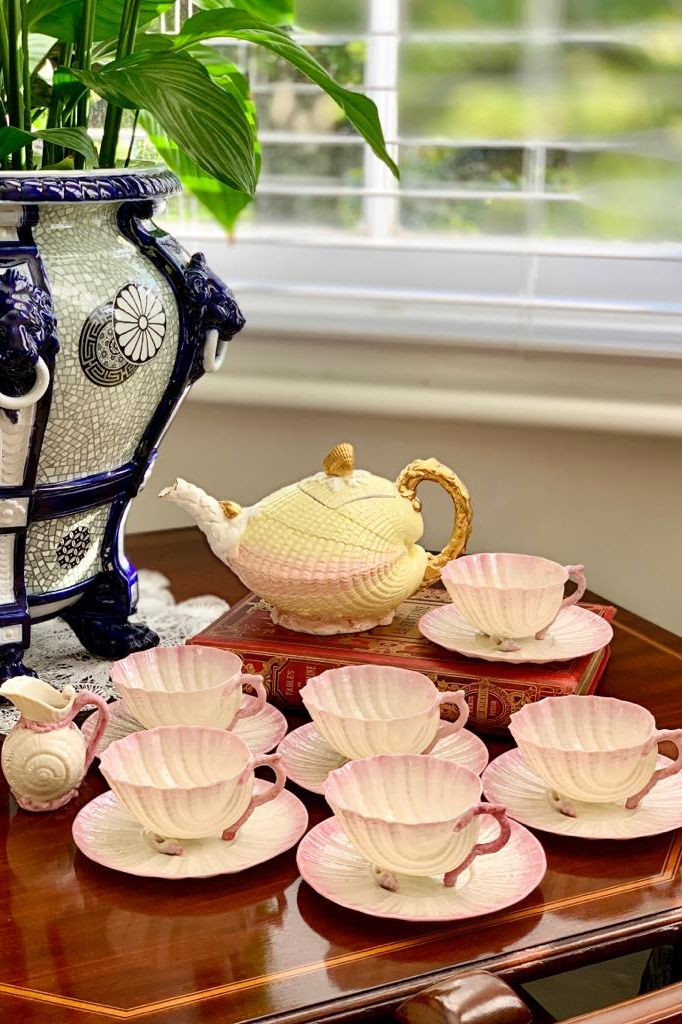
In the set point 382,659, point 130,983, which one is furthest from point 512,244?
point 130,983

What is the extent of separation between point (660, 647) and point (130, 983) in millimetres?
619

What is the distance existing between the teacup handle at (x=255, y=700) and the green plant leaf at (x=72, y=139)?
15.5 inches

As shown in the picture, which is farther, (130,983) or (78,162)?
(78,162)

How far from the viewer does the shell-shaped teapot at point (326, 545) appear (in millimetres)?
969

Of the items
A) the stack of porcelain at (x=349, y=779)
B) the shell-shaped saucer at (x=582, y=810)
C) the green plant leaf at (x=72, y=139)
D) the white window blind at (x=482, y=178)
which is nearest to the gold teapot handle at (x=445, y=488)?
the stack of porcelain at (x=349, y=779)

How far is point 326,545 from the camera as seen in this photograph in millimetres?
971

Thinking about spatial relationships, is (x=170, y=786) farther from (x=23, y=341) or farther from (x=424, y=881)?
(x=23, y=341)

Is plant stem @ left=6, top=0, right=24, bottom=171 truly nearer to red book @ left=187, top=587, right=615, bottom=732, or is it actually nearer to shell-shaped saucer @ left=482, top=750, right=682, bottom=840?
red book @ left=187, top=587, right=615, bottom=732

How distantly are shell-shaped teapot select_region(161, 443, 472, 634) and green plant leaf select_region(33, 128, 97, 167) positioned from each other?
25cm

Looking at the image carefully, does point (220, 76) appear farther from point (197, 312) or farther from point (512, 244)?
point (512, 244)

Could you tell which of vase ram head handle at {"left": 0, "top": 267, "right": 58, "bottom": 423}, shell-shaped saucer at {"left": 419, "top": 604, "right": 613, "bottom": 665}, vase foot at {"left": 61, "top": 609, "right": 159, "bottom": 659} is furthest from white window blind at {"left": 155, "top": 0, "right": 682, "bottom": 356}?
vase ram head handle at {"left": 0, "top": 267, "right": 58, "bottom": 423}

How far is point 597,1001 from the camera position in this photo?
109 centimetres

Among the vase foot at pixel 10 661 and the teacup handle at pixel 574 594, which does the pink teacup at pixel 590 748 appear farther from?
the vase foot at pixel 10 661

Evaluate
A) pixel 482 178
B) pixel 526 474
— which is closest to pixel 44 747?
pixel 526 474
